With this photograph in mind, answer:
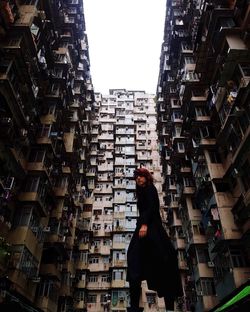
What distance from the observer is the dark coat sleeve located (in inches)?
202

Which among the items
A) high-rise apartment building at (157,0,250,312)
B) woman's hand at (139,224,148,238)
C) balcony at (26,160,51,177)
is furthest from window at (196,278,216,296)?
woman's hand at (139,224,148,238)

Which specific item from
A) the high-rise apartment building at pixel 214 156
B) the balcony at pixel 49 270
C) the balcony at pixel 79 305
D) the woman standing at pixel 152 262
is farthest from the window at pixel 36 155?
the woman standing at pixel 152 262

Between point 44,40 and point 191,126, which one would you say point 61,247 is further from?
point 44,40

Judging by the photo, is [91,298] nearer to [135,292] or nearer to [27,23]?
[27,23]

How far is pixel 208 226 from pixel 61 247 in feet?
42.0

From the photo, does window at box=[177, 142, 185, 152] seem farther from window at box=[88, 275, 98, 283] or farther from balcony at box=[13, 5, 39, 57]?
window at box=[88, 275, 98, 283]

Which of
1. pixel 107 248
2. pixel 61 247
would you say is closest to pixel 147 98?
pixel 107 248

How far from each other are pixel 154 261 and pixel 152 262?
0.04 metres

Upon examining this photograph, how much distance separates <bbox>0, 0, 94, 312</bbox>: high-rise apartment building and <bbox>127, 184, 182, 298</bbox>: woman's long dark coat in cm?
1246

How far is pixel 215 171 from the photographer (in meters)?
24.8

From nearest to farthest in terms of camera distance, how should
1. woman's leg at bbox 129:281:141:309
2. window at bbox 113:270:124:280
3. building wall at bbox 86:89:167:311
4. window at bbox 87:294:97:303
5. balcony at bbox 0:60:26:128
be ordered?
woman's leg at bbox 129:281:141:309, balcony at bbox 0:60:26:128, window at bbox 87:294:97:303, building wall at bbox 86:89:167:311, window at bbox 113:270:124:280

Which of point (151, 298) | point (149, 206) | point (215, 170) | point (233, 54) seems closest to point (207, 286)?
point (215, 170)

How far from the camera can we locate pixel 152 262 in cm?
490

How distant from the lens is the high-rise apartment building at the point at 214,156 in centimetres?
2062
